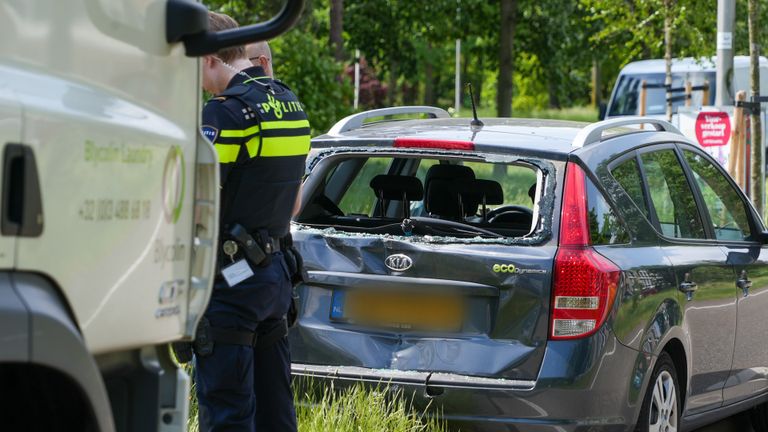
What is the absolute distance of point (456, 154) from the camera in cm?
583

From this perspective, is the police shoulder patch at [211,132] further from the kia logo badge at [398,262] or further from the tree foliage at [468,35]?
the tree foliage at [468,35]

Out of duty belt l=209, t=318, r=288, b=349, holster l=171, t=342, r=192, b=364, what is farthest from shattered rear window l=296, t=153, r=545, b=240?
holster l=171, t=342, r=192, b=364

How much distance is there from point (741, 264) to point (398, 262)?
211 centimetres

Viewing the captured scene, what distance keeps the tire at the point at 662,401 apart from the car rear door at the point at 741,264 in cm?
79

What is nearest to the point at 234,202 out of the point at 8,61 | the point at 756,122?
the point at 8,61

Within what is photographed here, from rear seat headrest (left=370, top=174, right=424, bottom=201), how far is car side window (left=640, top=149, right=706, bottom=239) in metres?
1.02

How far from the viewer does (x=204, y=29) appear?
3295mm

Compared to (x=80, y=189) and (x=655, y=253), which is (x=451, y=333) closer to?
(x=655, y=253)

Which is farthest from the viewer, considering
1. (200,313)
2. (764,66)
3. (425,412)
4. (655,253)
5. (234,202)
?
(764,66)

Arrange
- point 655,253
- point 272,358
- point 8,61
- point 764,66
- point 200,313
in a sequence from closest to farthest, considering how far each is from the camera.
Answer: point 8,61
point 200,313
point 272,358
point 655,253
point 764,66

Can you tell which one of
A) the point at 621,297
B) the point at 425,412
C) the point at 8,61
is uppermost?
the point at 8,61

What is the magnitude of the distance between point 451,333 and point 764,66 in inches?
719

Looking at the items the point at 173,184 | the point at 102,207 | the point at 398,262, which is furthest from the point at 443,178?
the point at 102,207

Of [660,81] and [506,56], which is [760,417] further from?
[506,56]
